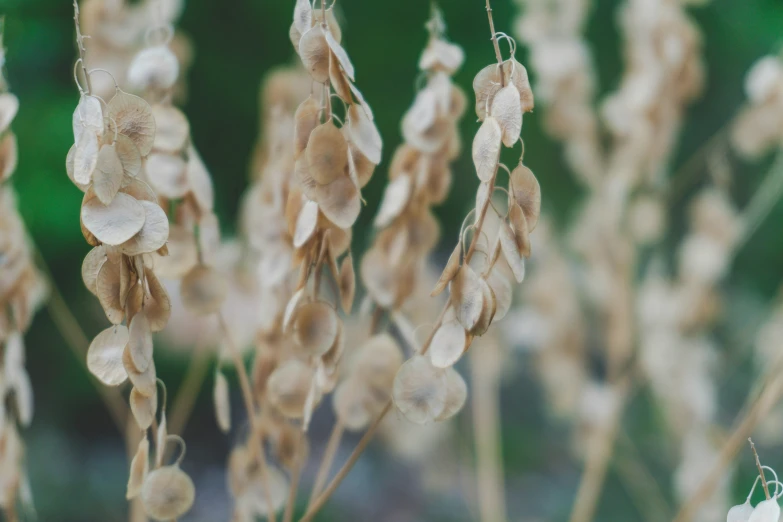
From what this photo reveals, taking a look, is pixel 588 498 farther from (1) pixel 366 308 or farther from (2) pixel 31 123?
(2) pixel 31 123

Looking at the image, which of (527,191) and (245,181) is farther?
(245,181)

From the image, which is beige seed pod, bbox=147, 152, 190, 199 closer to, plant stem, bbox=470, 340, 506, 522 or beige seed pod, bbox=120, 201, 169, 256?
beige seed pod, bbox=120, 201, 169, 256

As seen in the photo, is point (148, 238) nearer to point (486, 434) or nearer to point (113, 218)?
point (113, 218)

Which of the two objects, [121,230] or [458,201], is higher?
[458,201]

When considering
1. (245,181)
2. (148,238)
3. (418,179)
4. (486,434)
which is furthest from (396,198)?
(245,181)

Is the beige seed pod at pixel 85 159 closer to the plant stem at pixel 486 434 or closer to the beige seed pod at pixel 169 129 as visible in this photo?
the beige seed pod at pixel 169 129

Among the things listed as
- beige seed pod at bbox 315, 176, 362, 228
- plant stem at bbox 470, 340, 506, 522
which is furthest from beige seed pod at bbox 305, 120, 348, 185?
plant stem at bbox 470, 340, 506, 522

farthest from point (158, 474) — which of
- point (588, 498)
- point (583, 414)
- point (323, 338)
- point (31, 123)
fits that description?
point (31, 123)
